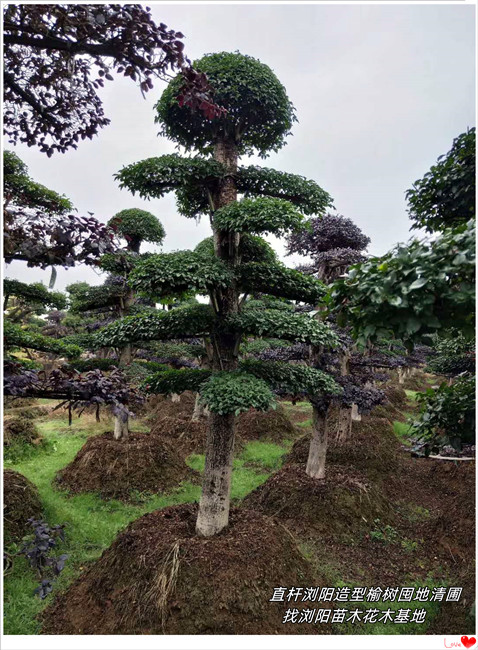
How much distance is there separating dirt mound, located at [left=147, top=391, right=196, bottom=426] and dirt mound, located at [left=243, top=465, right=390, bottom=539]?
278 inches

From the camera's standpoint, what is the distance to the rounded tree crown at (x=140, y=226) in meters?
9.62

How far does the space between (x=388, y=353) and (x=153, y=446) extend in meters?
6.80

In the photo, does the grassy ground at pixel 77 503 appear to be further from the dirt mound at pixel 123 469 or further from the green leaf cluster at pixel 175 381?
the green leaf cluster at pixel 175 381

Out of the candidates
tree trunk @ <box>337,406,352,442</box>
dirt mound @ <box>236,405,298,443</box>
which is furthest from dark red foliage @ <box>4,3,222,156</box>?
→ dirt mound @ <box>236,405,298,443</box>

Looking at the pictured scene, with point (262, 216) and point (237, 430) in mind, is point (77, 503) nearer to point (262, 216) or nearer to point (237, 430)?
point (237, 430)

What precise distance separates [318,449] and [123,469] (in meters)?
4.37

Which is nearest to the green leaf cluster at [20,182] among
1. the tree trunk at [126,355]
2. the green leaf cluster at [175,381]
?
the green leaf cluster at [175,381]

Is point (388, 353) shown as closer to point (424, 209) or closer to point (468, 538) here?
point (468, 538)

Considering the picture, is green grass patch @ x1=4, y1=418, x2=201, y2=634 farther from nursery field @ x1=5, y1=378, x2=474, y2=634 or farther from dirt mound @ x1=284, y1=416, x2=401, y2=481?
dirt mound @ x1=284, y1=416, x2=401, y2=481

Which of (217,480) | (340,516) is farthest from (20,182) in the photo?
(340,516)

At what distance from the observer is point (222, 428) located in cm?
531

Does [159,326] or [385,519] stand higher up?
[159,326]

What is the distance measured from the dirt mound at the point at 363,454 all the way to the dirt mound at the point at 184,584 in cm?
420

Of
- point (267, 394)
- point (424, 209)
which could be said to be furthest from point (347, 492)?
point (424, 209)
